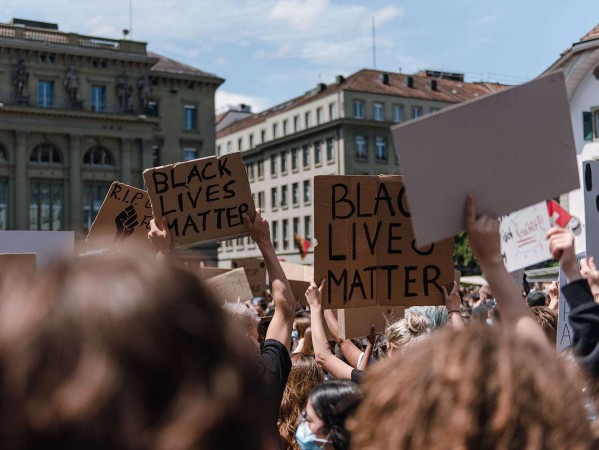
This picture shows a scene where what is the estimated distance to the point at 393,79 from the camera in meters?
72.4

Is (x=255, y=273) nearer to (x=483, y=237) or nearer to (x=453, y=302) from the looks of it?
(x=453, y=302)

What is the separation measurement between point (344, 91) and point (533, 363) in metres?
66.3

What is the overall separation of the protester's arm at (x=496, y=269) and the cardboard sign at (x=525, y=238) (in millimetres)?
1272

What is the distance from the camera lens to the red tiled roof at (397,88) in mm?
69500

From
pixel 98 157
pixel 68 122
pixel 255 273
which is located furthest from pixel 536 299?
pixel 98 157

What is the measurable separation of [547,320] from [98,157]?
5734cm

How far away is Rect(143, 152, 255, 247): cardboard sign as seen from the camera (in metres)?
5.24

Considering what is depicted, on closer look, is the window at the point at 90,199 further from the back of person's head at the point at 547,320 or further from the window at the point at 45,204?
the back of person's head at the point at 547,320

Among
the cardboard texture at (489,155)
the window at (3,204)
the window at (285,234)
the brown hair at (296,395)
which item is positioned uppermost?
the window at (3,204)

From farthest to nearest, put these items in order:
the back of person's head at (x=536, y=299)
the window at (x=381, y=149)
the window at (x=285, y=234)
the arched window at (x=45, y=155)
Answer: the window at (x=285, y=234), the window at (x=381, y=149), the arched window at (x=45, y=155), the back of person's head at (x=536, y=299)

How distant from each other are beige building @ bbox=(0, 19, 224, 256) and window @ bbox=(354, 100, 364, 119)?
14.4 metres

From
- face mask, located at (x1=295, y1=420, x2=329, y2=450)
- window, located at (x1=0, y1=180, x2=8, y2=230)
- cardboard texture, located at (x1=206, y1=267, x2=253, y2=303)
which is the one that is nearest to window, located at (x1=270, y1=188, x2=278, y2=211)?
window, located at (x1=0, y1=180, x2=8, y2=230)

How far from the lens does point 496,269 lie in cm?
275

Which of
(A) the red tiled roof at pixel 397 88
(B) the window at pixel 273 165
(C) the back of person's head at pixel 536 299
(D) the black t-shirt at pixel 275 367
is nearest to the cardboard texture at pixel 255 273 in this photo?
(C) the back of person's head at pixel 536 299
